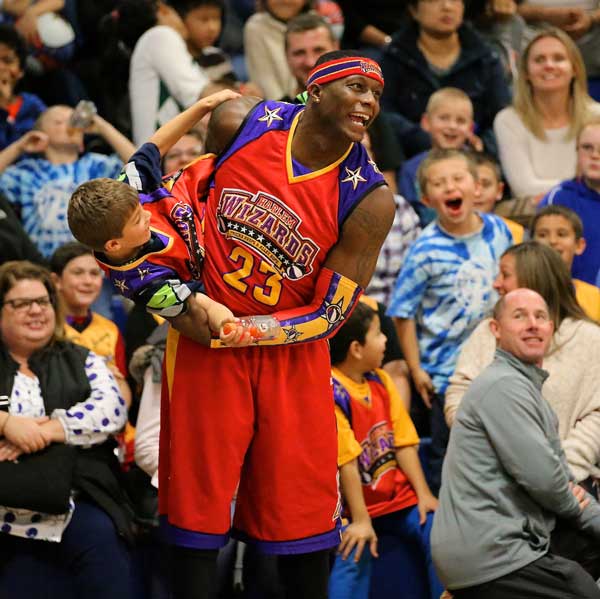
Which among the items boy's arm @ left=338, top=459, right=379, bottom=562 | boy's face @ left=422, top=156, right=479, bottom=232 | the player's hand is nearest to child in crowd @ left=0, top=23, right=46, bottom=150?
boy's face @ left=422, top=156, right=479, bottom=232

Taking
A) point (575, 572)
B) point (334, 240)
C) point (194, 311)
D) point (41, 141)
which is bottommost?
point (575, 572)

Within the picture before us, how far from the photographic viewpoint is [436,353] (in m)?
5.14

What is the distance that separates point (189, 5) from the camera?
23.0ft

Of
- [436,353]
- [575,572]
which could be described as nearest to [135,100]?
[436,353]

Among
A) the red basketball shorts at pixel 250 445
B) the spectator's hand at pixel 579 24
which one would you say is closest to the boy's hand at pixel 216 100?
the red basketball shorts at pixel 250 445

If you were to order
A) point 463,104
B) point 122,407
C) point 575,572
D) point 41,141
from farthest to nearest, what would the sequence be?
point 463,104 → point 41,141 → point 122,407 → point 575,572

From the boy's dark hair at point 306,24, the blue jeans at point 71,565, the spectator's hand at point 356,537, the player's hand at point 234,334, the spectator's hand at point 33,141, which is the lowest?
the blue jeans at point 71,565

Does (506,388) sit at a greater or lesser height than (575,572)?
greater

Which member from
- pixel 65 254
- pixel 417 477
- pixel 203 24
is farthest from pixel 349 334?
pixel 203 24

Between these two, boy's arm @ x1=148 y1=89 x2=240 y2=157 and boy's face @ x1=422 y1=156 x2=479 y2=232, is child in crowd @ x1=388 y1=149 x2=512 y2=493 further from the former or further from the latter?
boy's arm @ x1=148 y1=89 x2=240 y2=157

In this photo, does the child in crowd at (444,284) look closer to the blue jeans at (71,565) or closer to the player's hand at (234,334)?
the blue jeans at (71,565)

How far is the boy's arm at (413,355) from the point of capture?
5004 mm

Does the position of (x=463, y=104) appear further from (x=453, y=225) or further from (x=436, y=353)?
(x=436, y=353)

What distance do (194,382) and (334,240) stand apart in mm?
526
